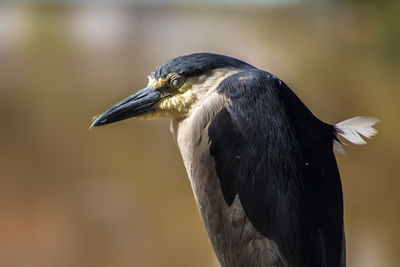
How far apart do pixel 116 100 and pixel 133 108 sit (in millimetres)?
3943

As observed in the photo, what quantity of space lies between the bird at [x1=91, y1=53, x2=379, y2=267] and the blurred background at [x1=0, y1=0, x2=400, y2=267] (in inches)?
151

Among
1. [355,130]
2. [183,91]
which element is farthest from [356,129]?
[183,91]

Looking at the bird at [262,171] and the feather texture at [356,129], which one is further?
the feather texture at [356,129]

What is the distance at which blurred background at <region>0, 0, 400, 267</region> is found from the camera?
5.27 metres

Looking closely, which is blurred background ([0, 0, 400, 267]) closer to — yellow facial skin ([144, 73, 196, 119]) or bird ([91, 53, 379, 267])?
yellow facial skin ([144, 73, 196, 119])

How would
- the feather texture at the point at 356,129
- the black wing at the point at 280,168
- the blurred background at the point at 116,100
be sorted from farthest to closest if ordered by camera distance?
the blurred background at the point at 116,100 < the feather texture at the point at 356,129 < the black wing at the point at 280,168

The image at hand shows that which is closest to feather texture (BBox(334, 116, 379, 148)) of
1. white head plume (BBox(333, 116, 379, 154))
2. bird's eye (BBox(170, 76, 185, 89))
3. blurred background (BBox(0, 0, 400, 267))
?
white head plume (BBox(333, 116, 379, 154))

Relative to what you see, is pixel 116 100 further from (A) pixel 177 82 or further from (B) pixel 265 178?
(B) pixel 265 178

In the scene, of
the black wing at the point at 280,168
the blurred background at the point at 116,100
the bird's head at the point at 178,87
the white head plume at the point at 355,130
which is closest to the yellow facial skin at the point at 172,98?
the bird's head at the point at 178,87

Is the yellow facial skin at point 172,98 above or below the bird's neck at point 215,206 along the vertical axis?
above

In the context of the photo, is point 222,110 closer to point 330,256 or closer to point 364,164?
point 330,256

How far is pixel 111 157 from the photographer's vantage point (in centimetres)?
545

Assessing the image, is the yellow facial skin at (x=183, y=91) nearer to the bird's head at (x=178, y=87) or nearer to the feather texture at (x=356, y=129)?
the bird's head at (x=178, y=87)

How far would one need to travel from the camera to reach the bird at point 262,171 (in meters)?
1.25
